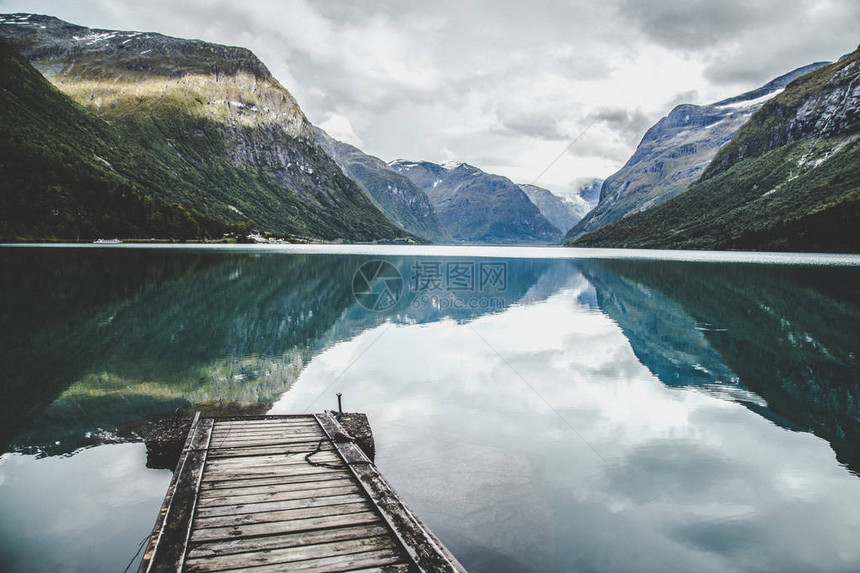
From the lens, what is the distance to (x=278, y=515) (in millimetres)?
7406

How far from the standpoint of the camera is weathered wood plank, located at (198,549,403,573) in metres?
5.97

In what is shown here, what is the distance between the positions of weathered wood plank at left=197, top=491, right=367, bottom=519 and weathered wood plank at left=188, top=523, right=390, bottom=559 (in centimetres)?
82

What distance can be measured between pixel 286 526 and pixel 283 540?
0.40 meters

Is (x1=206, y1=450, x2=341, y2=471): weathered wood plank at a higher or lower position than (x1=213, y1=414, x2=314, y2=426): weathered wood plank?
higher

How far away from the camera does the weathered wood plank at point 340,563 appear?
19.6ft

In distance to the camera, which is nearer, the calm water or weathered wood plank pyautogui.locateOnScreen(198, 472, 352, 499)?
weathered wood plank pyautogui.locateOnScreen(198, 472, 352, 499)

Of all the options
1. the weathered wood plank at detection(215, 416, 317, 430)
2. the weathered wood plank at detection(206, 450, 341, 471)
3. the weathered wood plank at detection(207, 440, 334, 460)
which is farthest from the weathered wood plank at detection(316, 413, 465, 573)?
the weathered wood plank at detection(215, 416, 317, 430)

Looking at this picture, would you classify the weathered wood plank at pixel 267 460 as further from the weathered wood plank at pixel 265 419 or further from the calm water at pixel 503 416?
the weathered wood plank at pixel 265 419

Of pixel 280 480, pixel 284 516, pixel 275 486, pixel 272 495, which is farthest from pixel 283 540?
pixel 280 480

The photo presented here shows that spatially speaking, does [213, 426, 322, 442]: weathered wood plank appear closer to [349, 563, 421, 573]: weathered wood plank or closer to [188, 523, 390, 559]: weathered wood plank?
[188, 523, 390, 559]: weathered wood plank

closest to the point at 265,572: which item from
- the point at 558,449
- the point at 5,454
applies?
the point at 558,449

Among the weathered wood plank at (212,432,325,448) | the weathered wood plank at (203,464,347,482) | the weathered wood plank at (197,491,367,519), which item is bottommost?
the weathered wood plank at (212,432,325,448)

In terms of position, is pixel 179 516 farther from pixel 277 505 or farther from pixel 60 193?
pixel 60 193

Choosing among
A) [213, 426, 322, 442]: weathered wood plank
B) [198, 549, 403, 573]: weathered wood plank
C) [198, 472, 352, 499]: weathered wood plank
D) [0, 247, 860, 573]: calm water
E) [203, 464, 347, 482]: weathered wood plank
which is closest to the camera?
[198, 549, 403, 573]: weathered wood plank
